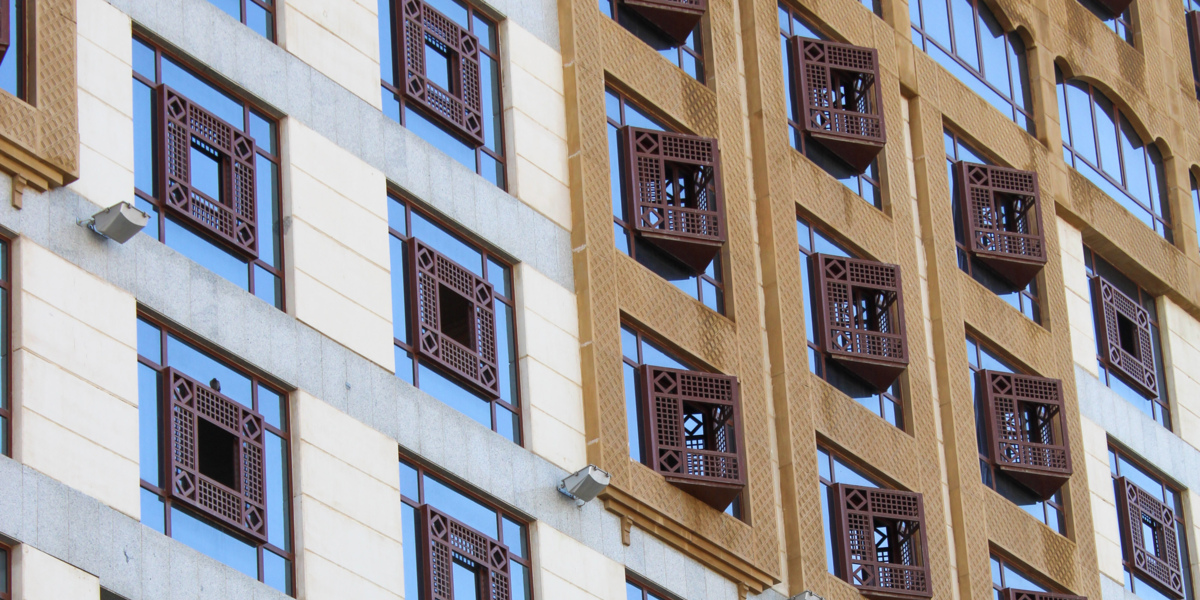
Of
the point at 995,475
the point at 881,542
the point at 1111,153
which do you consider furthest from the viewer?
the point at 1111,153

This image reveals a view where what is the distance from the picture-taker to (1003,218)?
1703 inches

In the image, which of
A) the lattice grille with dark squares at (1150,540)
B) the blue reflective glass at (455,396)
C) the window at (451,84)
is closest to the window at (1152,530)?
the lattice grille with dark squares at (1150,540)

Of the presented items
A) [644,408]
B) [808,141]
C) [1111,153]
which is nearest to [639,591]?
[644,408]

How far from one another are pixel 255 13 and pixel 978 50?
54.3ft

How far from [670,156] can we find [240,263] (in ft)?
27.2

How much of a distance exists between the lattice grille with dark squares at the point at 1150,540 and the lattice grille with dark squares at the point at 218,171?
699 inches

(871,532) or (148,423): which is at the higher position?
(871,532)

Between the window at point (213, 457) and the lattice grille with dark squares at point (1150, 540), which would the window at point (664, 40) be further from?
the lattice grille with dark squares at point (1150, 540)

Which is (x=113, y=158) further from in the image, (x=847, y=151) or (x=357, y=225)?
(x=847, y=151)

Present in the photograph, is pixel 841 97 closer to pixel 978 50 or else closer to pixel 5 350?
pixel 978 50

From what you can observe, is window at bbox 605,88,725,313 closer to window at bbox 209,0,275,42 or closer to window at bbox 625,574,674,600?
window at bbox 625,574,674,600

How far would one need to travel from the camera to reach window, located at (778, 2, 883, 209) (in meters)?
40.0

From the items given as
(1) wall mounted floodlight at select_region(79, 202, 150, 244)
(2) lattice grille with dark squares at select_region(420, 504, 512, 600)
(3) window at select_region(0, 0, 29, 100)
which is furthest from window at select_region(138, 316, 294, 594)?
(3) window at select_region(0, 0, 29, 100)

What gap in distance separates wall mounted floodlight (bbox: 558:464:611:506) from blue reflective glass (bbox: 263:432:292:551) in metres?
4.38
